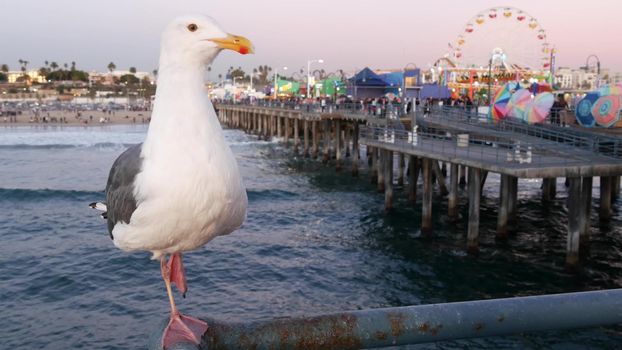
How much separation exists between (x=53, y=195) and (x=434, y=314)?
27666 mm

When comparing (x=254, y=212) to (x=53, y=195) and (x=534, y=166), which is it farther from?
(x=534, y=166)

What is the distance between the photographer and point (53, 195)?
2672 cm

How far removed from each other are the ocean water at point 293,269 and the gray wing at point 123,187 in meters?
8.42

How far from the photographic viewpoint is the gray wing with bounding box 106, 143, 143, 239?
2680 mm

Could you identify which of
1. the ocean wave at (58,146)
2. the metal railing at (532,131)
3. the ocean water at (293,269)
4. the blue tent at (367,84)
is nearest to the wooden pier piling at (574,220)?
the ocean water at (293,269)

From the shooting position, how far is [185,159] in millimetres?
2398

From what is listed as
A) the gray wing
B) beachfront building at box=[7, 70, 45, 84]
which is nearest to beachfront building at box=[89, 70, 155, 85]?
beachfront building at box=[7, 70, 45, 84]

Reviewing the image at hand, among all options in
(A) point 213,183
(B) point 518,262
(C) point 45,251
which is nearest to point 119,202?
(A) point 213,183

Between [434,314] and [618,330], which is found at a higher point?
[434,314]

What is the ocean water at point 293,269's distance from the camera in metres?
11.8

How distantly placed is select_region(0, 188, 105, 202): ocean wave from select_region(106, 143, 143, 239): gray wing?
24492mm

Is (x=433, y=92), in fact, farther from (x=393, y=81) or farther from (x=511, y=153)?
(x=511, y=153)

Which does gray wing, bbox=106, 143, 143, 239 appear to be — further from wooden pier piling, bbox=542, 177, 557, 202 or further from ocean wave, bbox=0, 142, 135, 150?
ocean wave, bbox=0, 142, 135, 150

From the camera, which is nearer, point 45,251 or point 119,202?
point 119,202
